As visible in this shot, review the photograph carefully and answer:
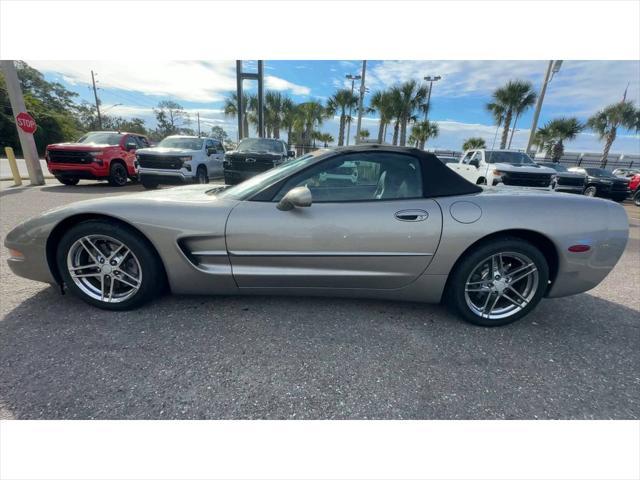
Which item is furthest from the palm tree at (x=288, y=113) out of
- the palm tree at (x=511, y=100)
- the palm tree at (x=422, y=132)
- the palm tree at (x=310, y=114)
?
the palm tree at (x=511, y=100)

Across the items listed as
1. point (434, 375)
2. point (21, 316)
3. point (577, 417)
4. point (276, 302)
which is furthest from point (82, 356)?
point (577, 417)

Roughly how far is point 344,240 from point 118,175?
10.2 m

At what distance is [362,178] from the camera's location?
2.38 m

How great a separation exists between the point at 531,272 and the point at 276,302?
202 centimetres

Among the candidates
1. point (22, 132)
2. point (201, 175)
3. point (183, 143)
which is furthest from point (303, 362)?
point (22, 132)

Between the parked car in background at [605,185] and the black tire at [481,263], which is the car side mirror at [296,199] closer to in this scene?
the black tire at [481,263]

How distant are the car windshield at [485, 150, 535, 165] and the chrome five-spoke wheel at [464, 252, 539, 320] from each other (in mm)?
9327

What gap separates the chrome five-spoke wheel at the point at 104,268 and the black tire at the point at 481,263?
2378 millimetres

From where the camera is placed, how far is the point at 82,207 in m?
2.21

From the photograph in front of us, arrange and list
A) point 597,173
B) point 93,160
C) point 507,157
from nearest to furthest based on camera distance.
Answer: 1. point 93,160
2. point 507,157
3. point 597,173

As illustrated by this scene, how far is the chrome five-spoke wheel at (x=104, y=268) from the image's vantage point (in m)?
2.25

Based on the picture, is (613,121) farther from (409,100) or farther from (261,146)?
(261,146)

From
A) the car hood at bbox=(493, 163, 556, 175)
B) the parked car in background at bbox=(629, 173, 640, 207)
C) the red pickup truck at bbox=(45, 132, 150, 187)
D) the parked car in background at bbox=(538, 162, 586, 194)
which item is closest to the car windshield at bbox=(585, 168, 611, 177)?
the parked car in background at bbox=(629, 173, 640, 207)

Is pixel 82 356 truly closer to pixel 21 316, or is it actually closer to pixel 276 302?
pixel 21 316
